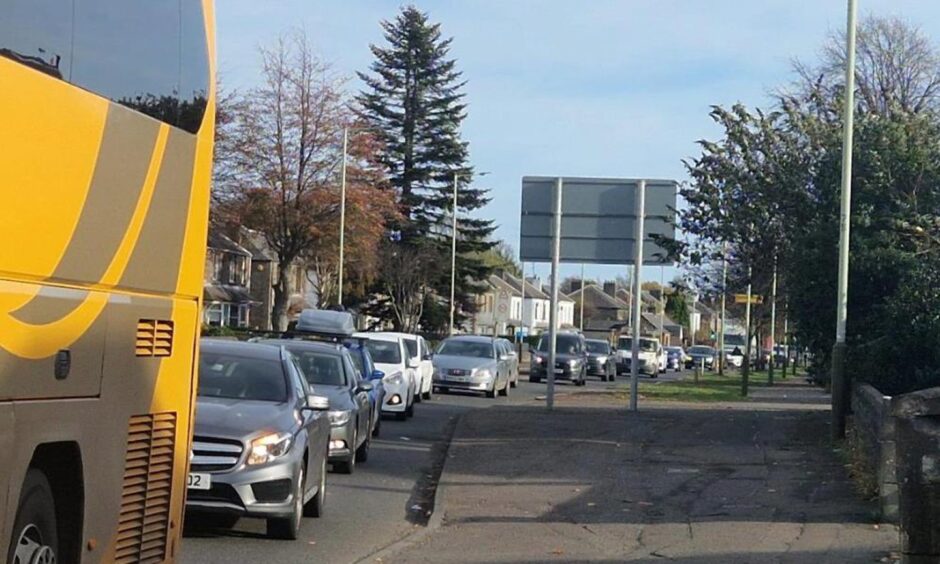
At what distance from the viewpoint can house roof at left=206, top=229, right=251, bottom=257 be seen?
64.2m

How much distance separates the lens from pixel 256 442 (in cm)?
1220

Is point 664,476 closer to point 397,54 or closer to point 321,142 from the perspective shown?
point 321,142

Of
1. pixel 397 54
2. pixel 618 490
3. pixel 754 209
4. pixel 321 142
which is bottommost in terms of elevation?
pixel 618 490

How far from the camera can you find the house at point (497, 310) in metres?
62.9

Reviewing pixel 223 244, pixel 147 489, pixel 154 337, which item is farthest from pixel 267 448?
pixel 223 244

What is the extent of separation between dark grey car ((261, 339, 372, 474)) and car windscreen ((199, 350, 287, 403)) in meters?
3.29

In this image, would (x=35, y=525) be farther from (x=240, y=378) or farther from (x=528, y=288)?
(x=528, y=288)

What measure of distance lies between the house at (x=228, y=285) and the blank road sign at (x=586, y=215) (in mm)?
43246

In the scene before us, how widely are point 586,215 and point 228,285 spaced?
51312mm

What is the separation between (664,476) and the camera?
1788 cm

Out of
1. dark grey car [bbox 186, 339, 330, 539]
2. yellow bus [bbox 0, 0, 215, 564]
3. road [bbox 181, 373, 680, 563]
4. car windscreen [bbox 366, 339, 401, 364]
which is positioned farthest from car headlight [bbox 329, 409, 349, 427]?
car windscreen [bbox 366, 339, 401, 364]

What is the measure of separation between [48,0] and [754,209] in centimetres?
3131

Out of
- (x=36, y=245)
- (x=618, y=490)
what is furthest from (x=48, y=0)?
(x=618, y=490)

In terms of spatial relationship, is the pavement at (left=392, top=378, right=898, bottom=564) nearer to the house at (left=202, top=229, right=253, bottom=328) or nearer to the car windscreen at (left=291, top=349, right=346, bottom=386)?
the car windscreen at (left=291, top=349, right=346, bottom=386)
